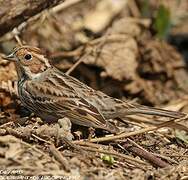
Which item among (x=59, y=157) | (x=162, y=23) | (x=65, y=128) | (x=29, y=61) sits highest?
(x=162, y=23)

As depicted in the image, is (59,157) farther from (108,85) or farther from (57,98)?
(108,85)

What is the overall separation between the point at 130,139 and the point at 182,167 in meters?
0.67

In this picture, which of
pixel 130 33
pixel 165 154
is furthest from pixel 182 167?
pixel 130 33

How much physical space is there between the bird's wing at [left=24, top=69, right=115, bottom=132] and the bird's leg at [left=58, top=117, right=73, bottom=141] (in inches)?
6.3

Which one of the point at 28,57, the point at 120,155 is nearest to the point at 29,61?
the point at 28,57

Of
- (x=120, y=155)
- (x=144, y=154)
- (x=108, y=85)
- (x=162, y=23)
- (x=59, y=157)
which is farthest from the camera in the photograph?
(x=162, y=23)

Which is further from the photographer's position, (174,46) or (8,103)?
→ (174,46)

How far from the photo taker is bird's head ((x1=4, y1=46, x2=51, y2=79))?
6438 millimetres

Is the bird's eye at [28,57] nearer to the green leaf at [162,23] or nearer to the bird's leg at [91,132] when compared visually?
the bird's leg at [91,132]

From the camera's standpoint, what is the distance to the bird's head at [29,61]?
6.44 meters

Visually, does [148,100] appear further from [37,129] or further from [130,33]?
[37,129]

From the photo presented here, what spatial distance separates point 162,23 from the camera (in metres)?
9.34

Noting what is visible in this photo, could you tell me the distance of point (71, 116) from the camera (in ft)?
20.5

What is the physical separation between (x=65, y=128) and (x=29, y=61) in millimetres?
1019
